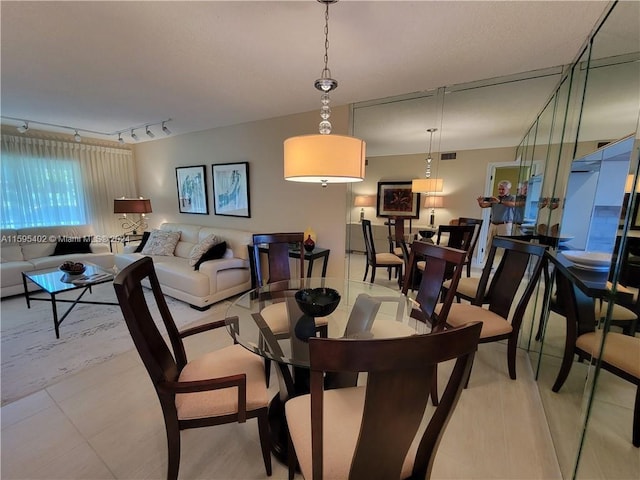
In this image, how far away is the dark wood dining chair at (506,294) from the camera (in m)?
1.88

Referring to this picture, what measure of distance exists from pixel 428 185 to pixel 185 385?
2605mm

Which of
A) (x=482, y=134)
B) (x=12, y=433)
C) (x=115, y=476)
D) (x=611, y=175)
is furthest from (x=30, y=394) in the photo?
(x=482, y=134)

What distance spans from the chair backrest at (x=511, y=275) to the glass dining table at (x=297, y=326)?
809 mm

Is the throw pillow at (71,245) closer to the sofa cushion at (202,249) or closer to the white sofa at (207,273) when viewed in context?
the white sofa at (207,273)

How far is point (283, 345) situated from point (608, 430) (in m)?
1.56

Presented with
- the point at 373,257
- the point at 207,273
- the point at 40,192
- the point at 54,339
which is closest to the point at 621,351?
the point at 373,257

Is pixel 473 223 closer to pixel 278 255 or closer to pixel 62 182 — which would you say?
pixel 278 255

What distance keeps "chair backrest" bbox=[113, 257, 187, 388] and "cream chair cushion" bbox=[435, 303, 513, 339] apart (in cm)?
178

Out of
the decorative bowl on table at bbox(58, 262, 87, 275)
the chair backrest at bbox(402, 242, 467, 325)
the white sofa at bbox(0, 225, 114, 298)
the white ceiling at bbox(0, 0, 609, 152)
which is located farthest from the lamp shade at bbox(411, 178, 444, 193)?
the white sofa at bbox(0, 225, 114, 298)

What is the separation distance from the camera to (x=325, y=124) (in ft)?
5.23

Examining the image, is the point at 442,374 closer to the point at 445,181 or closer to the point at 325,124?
the point at 445,181

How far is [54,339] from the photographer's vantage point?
245cm

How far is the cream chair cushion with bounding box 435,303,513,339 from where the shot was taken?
6.04 feet

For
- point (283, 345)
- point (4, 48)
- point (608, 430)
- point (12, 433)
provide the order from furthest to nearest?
point (4, 48) → point (12, 433) → point (283, 345) → point (608, 430)
